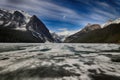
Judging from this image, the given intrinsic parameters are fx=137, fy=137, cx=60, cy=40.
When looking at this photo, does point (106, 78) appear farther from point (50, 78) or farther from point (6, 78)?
point (6, 78)

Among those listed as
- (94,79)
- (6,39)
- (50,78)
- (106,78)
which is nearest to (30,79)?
(50,78)

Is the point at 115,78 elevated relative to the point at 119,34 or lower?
lower

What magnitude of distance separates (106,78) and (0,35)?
20661cm

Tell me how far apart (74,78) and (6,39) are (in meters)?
201

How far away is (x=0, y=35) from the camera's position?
196 metres

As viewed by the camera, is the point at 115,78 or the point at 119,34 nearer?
the point at 115,78

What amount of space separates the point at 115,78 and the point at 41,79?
4959 mm

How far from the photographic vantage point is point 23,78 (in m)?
9.14

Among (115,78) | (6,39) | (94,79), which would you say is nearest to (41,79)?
(94,79)

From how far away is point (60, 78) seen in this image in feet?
30.2

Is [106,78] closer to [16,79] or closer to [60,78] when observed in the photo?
[60,78]

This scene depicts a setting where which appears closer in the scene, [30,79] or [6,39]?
[30,79]

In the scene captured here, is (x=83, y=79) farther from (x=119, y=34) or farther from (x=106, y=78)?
(x=119, y=34)

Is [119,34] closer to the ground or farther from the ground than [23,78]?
A: farther from the ground
